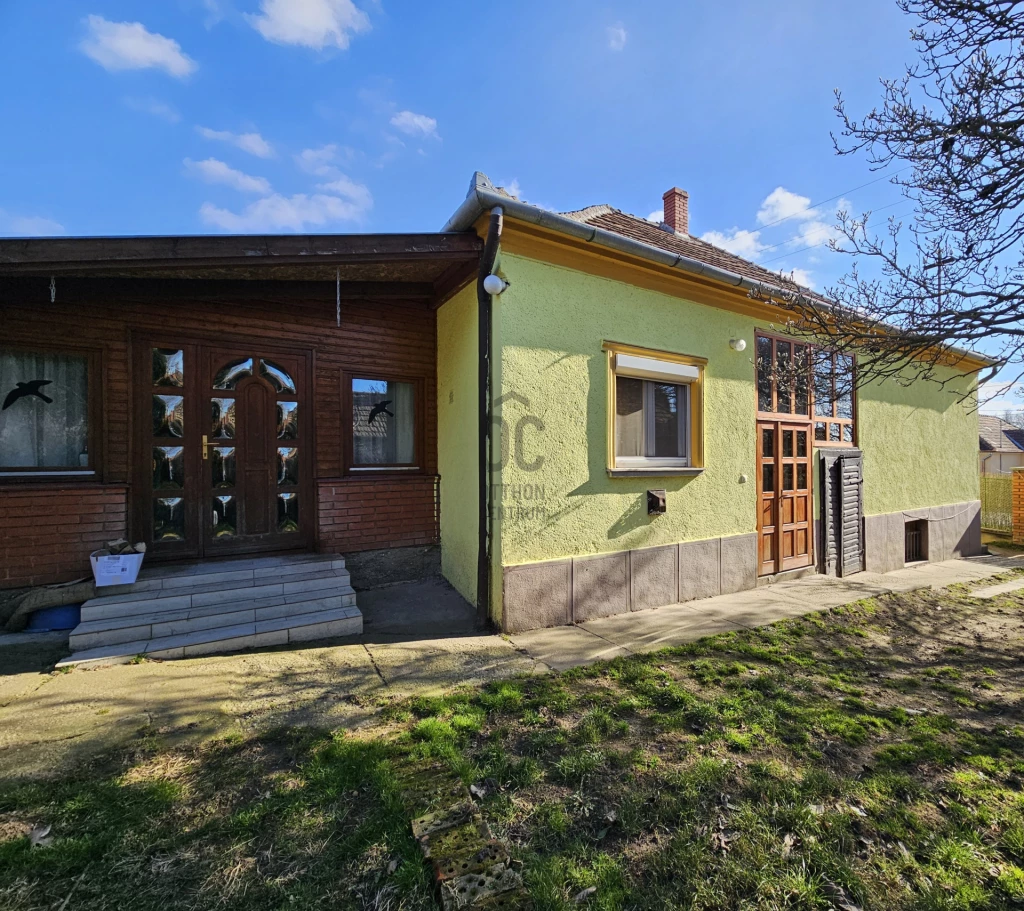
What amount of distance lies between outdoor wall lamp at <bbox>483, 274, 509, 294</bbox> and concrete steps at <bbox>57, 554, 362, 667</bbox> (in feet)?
11.0

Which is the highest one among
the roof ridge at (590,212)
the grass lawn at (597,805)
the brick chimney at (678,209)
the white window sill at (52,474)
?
the brick chimney at (678,209)

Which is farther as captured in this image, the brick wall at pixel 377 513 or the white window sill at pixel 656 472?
the brick wall at pixel 377 513

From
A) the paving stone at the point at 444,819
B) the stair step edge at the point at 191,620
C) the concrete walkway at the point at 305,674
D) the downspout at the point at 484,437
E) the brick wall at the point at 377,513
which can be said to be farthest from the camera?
the brick wall at the point at 377,513

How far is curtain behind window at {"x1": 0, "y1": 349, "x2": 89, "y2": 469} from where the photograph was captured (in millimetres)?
4637

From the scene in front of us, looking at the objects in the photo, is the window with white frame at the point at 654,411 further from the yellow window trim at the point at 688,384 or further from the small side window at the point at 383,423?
the small side window at the point at 383,423

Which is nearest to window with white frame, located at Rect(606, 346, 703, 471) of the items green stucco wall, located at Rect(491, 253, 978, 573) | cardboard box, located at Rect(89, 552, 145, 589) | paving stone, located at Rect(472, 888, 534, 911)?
green stucco wall, located at Rect(491, 253, 978, 573)

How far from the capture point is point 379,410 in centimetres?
624

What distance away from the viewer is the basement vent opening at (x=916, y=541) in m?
9.80

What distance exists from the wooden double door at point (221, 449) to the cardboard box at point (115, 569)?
76 centimetres

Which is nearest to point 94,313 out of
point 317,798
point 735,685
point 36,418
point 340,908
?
point 36,418

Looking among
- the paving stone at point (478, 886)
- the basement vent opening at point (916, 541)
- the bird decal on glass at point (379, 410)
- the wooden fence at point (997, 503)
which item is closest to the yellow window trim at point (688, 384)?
the bird decal on glass at point (379, 410)

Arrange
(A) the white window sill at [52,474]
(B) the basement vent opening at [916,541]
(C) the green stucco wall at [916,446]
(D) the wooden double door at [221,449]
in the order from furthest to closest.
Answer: (B) the basement vent opening at [916,541] → (C) the green stucco wall at [916,446] → (D) the wooden double door at [221,449] → (A) the white window sill at [52,474]

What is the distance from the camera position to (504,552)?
185 inches

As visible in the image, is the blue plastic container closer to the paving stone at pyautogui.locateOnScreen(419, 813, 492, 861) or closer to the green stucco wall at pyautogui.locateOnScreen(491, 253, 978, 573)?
the green stucco wall at pyautogui.locateOnScreen(491, 253, 978, 573)
